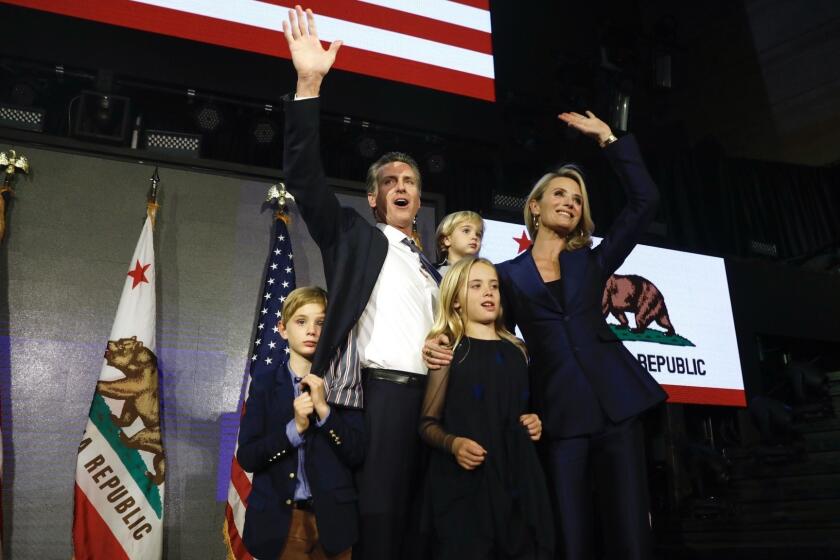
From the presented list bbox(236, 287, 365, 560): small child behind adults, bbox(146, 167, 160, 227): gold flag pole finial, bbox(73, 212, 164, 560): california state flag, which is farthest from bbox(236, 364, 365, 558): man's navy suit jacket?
bbox(146, 167, 160, 227): gold flag pole finial

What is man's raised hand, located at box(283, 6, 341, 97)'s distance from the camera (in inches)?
77.0

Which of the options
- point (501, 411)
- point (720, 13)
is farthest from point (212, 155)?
point (720, 13)

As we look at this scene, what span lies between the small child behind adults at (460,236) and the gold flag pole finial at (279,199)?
1.14 metres

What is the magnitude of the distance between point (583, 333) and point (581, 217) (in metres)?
0.40

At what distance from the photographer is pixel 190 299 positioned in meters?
3.63

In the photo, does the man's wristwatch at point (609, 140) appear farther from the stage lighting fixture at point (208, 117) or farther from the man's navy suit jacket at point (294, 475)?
the stage lighting fixture at point (208, 117)

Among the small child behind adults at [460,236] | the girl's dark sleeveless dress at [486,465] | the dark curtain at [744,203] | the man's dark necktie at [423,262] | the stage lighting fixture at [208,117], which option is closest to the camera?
the girl's dark sleeveless dress at [486,465]

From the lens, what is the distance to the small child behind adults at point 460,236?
2906 mm

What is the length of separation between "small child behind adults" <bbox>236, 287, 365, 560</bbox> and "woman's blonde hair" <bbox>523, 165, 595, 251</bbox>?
0.84m

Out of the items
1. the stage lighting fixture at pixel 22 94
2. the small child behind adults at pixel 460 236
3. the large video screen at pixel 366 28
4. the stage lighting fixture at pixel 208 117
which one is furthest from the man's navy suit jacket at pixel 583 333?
the stage lighting fixture at pixel 22 94

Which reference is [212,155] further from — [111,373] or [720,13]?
[720,13]

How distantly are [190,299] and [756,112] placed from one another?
7.42m

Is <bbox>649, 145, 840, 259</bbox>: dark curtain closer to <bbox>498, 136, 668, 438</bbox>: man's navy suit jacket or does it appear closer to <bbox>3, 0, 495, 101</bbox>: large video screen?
<bbox>3, 0, 495, 101</bbox>: large video screen

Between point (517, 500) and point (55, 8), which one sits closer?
point (517, 500)
